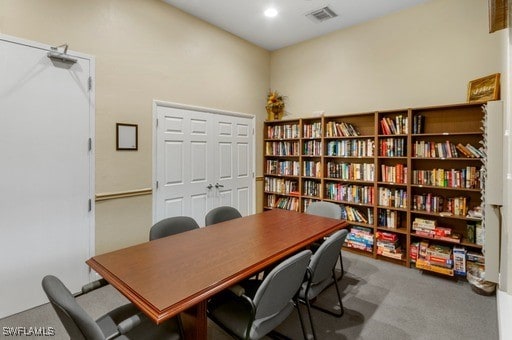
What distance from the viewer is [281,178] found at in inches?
192

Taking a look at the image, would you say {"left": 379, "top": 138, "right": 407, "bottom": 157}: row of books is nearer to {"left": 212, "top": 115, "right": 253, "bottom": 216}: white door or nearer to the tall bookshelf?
the tall bookshelf

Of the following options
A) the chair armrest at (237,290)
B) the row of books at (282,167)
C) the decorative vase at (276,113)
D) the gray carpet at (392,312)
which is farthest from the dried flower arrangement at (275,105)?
the chair armrest at (237,290)

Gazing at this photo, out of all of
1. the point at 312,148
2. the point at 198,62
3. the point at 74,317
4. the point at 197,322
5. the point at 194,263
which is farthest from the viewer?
the point at 312,148

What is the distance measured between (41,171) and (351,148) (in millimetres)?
3692

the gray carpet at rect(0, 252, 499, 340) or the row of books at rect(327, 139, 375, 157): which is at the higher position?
the row of books at rect(327, 139, 375, 157)

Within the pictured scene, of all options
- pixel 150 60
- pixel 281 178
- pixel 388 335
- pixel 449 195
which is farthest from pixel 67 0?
pixel 449 195

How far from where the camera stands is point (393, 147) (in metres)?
3.55

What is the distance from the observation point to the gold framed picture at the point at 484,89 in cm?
281

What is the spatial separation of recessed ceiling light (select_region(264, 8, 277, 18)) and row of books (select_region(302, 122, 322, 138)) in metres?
1.69

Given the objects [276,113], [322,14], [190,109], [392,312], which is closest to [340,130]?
[276,113]

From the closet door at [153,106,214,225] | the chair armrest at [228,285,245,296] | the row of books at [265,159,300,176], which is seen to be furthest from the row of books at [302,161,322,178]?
the chair armrest at [228,285,245,296]

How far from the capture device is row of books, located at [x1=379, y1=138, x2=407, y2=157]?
3473 mm

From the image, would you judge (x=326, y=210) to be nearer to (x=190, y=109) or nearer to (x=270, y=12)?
(x=190, y=109)

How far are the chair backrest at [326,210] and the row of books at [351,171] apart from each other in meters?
0.82
